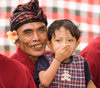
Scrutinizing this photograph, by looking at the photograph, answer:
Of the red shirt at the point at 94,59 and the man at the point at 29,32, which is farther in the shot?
the red shirt at the point at 94,59

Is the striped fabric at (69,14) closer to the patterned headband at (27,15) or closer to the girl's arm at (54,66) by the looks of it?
the patterned headband at (27,15)

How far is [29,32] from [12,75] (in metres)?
0.45

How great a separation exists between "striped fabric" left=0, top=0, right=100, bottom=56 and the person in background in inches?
39.7

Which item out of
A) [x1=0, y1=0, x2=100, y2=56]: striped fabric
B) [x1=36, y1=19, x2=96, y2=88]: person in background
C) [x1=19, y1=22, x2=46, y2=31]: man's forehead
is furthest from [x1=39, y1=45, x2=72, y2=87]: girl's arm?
[x1=0, y1=0, x2=100, y2=56]: striped fabric

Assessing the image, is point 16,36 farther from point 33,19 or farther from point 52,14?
point 52,14

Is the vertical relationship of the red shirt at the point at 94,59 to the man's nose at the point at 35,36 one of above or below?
below

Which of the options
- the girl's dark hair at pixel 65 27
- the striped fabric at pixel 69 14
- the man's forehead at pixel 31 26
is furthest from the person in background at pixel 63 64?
the striped fabric at pixel 69 14

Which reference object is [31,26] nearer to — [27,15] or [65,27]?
[27,15]

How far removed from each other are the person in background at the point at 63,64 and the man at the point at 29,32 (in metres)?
0.09

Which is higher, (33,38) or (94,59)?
(33,38)

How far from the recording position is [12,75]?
3.33 feet

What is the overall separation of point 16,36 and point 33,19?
16 cm

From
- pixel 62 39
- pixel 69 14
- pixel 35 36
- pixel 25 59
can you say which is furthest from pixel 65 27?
pixel 69 14

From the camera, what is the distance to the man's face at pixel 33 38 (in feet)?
4.58
